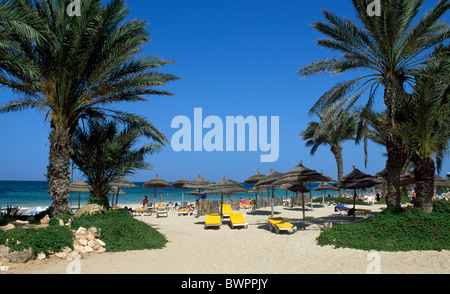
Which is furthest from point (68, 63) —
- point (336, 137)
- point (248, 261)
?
point (336, 137)

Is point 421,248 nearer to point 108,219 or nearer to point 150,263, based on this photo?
point 150,263

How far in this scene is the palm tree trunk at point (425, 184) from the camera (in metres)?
9.16

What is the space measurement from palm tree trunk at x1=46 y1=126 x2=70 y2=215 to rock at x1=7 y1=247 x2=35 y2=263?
2.51 metres

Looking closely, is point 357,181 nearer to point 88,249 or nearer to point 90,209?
point 90,209

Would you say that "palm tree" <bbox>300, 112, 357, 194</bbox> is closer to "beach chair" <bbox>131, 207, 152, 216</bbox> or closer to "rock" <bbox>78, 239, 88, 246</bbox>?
"beach chair" <bbox>131, 207, 152, 216</bbox>

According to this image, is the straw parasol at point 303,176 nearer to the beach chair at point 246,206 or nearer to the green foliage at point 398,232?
the green foliage at point 398,232

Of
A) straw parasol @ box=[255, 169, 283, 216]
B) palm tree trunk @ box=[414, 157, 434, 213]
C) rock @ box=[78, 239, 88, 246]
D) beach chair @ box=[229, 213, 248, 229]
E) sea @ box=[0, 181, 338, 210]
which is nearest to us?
rock @ box=[78, 239, 88, 246]

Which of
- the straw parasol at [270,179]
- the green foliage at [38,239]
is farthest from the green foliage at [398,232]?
the green foliage at [38,239]

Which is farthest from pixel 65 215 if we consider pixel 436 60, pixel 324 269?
pixel 436 60

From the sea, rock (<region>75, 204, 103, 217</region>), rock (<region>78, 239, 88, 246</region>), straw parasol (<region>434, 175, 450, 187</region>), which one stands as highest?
straw parasol (<region>434, 175, 450, 187</region>)

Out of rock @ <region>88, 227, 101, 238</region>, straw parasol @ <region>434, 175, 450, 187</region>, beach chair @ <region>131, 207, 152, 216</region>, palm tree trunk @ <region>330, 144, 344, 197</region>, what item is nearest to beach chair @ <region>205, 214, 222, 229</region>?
rock @ <region>88, 227, 101, 238</region>

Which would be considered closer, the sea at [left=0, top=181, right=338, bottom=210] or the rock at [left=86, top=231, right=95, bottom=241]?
the rock at [left=86, top=231, right=95, bottom=241]

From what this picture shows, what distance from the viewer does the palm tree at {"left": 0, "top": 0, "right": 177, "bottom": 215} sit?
8562 mm
